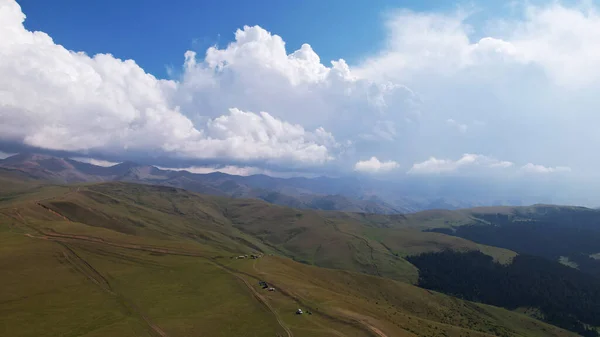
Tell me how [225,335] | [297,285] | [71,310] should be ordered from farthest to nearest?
1. [297,285]
2. [71,310]
3. [225,335]

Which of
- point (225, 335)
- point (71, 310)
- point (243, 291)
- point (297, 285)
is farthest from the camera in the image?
point (297, 285)

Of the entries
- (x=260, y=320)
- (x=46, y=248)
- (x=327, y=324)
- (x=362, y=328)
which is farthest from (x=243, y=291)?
(x=46, y=248)

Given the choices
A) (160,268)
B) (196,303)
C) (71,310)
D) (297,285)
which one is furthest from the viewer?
(160,268)

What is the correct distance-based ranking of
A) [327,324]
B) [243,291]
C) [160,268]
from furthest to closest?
[160,268] < [243,291] < [327,324]

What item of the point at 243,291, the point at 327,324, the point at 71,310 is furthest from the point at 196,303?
the point at 327,324

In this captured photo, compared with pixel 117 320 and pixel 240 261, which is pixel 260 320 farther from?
pixel 240 261

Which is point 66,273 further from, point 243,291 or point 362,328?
point 362,328

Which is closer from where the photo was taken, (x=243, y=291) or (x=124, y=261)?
(x=243, y=291)

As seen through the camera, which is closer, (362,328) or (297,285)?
(362,328)
